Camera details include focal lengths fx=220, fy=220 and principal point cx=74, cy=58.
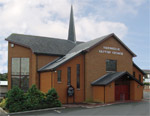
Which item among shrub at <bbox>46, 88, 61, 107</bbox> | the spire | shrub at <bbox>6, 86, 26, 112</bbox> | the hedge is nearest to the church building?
shrub at <bbox>46, 88, 61, 107</bbox>

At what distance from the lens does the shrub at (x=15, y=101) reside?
62.0 ft

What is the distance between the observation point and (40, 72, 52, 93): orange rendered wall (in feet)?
79.0

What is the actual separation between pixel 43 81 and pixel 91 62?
604cm

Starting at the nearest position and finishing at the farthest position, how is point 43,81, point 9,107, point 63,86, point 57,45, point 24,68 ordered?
point 9,107 < point 63,86 < point 43,81 < point 24,68 < point 57,45

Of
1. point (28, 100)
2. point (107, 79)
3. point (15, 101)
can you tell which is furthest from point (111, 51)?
point (15, 101)

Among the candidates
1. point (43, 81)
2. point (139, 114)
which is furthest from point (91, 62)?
point (139, 114)

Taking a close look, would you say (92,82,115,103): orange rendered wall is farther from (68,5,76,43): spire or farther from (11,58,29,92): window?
(68,5,76,43): spire

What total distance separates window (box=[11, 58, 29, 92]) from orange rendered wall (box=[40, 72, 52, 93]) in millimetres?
2454

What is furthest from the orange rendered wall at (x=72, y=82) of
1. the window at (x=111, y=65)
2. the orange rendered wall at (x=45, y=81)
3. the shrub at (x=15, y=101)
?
the shrub at (x=15, y=101)

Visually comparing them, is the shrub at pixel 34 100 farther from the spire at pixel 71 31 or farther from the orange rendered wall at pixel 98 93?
the spire at pixel 71 31

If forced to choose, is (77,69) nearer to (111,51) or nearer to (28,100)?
(111,51)

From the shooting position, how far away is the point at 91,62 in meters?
26.1

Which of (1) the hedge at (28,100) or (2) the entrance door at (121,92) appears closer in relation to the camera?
(1) the hedge at (28,100)

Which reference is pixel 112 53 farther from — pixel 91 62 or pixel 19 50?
pixel 19 50
